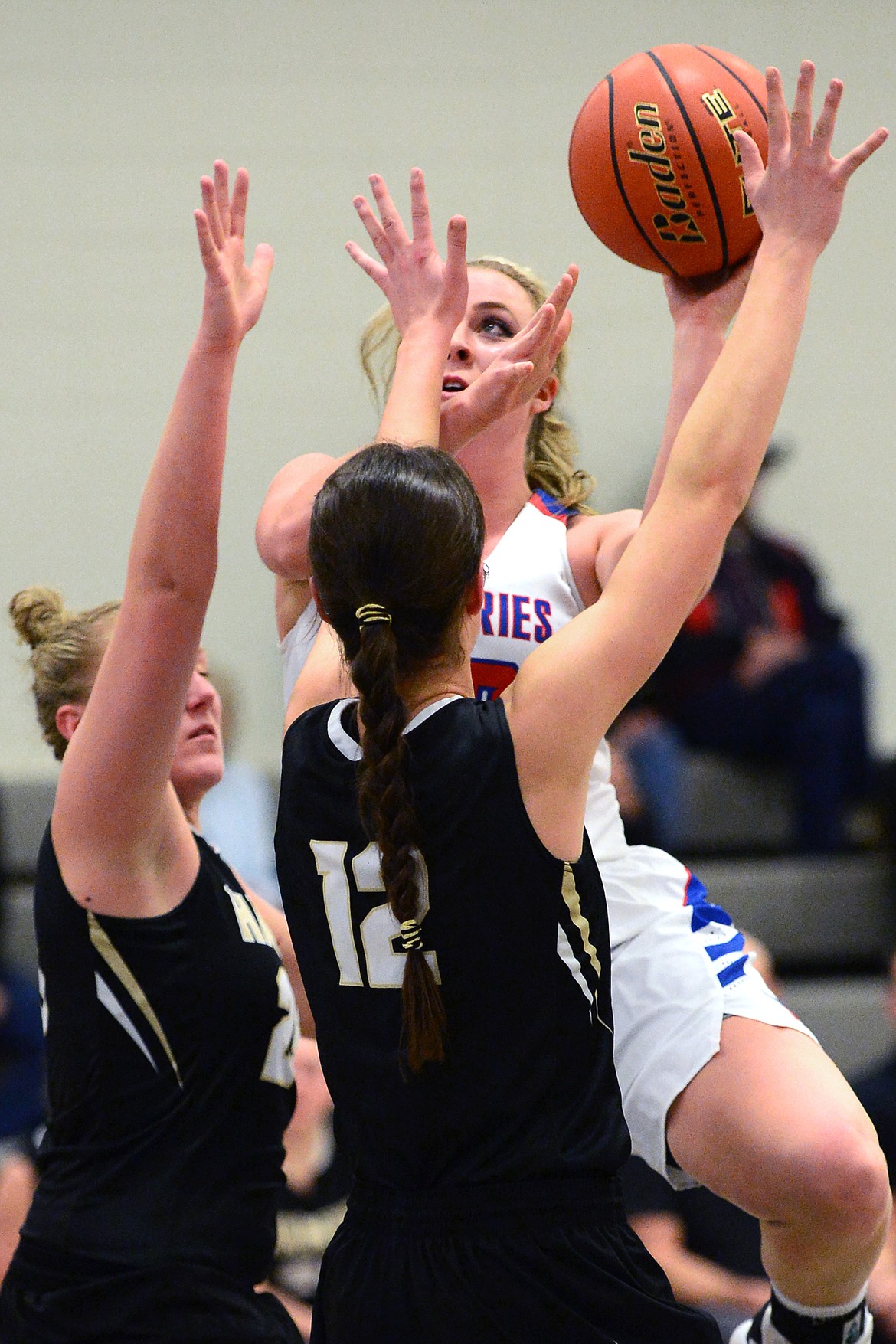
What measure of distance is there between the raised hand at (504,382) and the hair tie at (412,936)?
718 millimetres

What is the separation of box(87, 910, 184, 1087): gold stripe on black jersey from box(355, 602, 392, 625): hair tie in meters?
0.90

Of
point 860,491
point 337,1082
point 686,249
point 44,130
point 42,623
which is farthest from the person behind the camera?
point 860,491

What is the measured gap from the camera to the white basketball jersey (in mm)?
2732

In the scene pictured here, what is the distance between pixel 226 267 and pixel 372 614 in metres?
0.66

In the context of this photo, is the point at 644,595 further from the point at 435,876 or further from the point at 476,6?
the point at 476,6

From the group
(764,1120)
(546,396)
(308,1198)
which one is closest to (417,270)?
(546,396)

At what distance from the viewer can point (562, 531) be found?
2.95 m

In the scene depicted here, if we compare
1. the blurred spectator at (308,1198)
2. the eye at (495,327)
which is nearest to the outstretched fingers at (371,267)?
the eye at (495,327)

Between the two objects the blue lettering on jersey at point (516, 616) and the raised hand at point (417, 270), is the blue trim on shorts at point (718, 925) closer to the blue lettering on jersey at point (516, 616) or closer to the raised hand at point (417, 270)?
the blue lettering on jersey at point (516, 616)

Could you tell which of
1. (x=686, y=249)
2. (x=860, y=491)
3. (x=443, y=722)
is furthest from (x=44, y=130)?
(x=443, y=722)

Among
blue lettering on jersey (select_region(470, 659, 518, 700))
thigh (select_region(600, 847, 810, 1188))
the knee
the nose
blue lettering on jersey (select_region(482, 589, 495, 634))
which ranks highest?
the nose

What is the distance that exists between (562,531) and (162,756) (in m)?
0.93

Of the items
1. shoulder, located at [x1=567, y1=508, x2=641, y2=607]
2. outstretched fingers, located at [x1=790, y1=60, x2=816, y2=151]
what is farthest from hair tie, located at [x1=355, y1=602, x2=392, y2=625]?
shoulder, located at [x1=567, y1=508, x2=641, y2=607]

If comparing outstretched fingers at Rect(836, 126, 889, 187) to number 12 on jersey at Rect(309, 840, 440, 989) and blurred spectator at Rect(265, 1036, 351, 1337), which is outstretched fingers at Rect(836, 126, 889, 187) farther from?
blurred spectator at Rect(265, 1036, 351, 1337)
